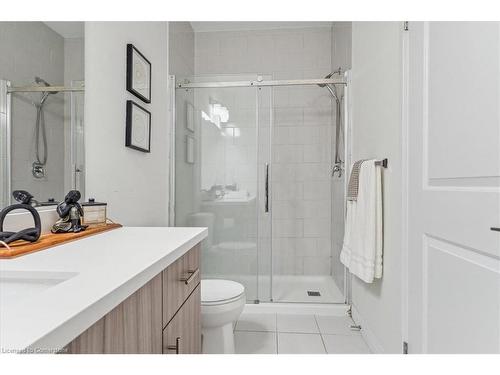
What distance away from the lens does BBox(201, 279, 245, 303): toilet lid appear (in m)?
1.40

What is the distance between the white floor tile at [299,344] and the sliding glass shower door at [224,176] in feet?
2.10

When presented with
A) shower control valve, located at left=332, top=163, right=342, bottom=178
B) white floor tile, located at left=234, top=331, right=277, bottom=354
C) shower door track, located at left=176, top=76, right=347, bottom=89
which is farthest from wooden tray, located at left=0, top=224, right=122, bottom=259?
shower control valve, located at left=332, top=163, right=342, bottom=178

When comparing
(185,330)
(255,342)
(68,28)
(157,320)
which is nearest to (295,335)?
(255,342)

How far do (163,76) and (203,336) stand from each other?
5.91 feet

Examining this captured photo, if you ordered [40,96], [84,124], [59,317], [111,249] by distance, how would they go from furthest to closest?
[84,124] → [40,96] → [111,249] → [59,317]

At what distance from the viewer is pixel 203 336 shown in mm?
1436

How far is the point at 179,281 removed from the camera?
0.88 m

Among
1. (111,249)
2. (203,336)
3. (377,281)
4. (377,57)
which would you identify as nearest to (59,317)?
(111,249)

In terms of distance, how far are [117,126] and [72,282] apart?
1097 millimetres

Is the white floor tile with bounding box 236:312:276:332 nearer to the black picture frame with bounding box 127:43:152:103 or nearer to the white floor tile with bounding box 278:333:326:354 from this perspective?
the white floor tile with bounding box 278:333:326:354

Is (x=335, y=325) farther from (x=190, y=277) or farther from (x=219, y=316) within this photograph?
(x=190, y=277)

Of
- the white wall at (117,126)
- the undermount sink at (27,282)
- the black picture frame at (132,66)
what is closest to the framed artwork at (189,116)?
the white wall at (117,126)

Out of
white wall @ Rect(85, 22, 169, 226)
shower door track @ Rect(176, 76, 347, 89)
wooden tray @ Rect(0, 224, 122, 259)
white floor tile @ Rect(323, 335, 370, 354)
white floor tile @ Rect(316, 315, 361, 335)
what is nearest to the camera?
wooden tray @ Rect(0, 224, 122, 259)

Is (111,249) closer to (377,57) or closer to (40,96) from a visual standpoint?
(40,96)
